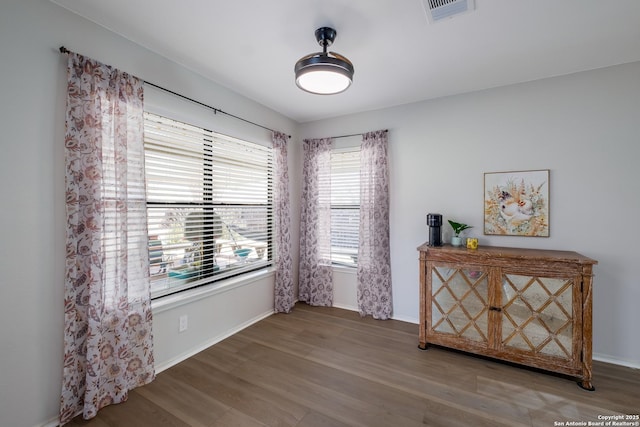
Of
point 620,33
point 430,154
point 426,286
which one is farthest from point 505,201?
point 620,33

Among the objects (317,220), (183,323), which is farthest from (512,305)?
(183,323)

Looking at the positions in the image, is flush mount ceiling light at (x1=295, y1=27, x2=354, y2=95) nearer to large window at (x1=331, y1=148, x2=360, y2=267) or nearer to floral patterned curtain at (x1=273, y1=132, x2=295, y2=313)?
floral patterned curtain at (x1=273, y1=132, x2=295, y2=313)

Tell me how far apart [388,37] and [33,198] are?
2.60 meters

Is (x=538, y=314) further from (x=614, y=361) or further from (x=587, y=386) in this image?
(x=614, y=361)

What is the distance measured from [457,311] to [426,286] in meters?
0.35

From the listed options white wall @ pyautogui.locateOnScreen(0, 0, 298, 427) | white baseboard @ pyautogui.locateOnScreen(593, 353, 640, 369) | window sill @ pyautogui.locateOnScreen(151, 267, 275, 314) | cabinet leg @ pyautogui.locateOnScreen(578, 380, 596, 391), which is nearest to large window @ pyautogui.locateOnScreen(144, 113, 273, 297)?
window sill @ pyautogui.locateOnScreen(151, 267, 275, 314)

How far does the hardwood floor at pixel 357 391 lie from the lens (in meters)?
1.75

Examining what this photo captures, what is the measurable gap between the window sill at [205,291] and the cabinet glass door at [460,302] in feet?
6.50

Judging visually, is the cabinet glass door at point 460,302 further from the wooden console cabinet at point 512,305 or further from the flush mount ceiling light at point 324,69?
the flush mount ceiling light at point 324,69

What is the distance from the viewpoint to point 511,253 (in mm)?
2311

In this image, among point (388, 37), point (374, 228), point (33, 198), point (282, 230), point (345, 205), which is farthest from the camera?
point (345, 205)

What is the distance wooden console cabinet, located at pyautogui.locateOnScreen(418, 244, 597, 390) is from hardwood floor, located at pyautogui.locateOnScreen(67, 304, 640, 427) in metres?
0.16

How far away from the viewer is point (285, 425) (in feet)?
5.56

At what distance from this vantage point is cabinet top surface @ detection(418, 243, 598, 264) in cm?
212
